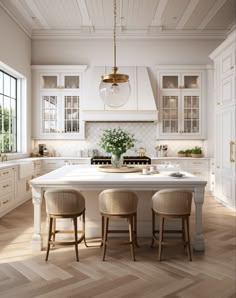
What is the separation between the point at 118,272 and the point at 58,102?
5.22m

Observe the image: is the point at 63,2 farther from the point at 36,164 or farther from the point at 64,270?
the point at 64,270

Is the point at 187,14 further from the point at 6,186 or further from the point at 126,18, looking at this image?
the point at 6,186

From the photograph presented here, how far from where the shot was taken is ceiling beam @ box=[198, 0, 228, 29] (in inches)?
230

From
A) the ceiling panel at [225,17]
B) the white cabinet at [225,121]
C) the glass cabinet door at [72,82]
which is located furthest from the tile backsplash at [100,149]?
the ceiling panel at [225,17]

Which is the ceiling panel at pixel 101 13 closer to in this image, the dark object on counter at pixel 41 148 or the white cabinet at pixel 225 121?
the white cabinet at pixel 225 121

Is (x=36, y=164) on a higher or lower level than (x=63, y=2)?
lower

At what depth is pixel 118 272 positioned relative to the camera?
9.53ft

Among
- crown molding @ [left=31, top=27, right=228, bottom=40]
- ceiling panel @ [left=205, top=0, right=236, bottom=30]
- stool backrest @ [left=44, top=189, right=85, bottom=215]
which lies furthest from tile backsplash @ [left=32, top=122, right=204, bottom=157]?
stool backrest @ [left=44, top=189, right=85, bottom=215]

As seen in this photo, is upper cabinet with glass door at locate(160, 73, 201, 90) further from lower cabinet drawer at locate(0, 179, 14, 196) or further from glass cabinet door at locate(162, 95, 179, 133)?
lower cabinet drawer at locate(0, 179, 14, 196)

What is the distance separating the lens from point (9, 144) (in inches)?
264

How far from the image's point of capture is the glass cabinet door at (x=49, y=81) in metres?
7.41

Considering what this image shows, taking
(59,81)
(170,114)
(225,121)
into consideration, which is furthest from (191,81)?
(59,81)

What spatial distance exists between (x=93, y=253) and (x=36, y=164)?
3.59 meters

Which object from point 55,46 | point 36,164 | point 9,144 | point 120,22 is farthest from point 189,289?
point 55,46
